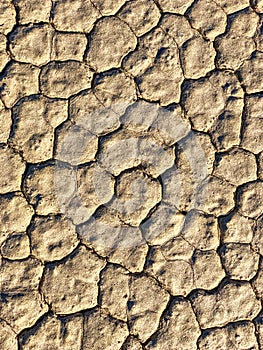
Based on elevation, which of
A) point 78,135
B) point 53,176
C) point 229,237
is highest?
point 78,135

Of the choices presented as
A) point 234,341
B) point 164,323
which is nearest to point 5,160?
point 164,323

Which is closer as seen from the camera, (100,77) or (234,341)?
(234,341)

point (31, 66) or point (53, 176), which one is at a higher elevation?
A: point (31, 66)

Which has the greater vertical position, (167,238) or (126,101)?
(126,101)

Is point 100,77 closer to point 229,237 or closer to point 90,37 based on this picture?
point 90,37

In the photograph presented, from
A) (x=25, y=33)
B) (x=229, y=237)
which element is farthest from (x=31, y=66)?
(x=229, y=237)

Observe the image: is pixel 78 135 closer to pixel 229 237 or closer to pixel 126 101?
pixel 126 101
